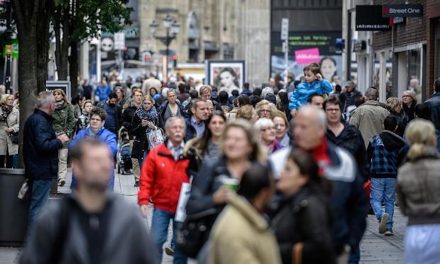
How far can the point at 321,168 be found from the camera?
27.3ft

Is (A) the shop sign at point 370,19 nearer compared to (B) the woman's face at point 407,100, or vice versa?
(B) the woman's face at point 407,100

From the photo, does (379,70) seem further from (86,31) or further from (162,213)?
(162,213)

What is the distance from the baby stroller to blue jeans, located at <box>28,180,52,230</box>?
10999 mm

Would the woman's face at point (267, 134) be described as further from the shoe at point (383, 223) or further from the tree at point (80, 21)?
the tree at point (80, 21)

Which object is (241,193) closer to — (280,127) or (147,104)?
(280,127)

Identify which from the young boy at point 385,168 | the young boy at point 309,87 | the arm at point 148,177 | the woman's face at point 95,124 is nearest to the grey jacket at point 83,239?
the arm at point 148,177

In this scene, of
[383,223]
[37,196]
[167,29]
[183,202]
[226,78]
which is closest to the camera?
[183,202]

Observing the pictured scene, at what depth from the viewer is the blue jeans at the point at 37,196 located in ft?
48.1

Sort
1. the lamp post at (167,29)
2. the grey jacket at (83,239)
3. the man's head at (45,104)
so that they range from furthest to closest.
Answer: the lamp post at (167,29)
the man's head at (45,104)
the grey jacket at (83,239)

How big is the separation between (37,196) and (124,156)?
1184 centimetres

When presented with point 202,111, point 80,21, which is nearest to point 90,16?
point 80,21

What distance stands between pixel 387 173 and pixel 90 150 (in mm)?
10097

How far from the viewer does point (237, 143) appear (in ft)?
28.5

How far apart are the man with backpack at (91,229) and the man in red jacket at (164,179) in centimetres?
457
